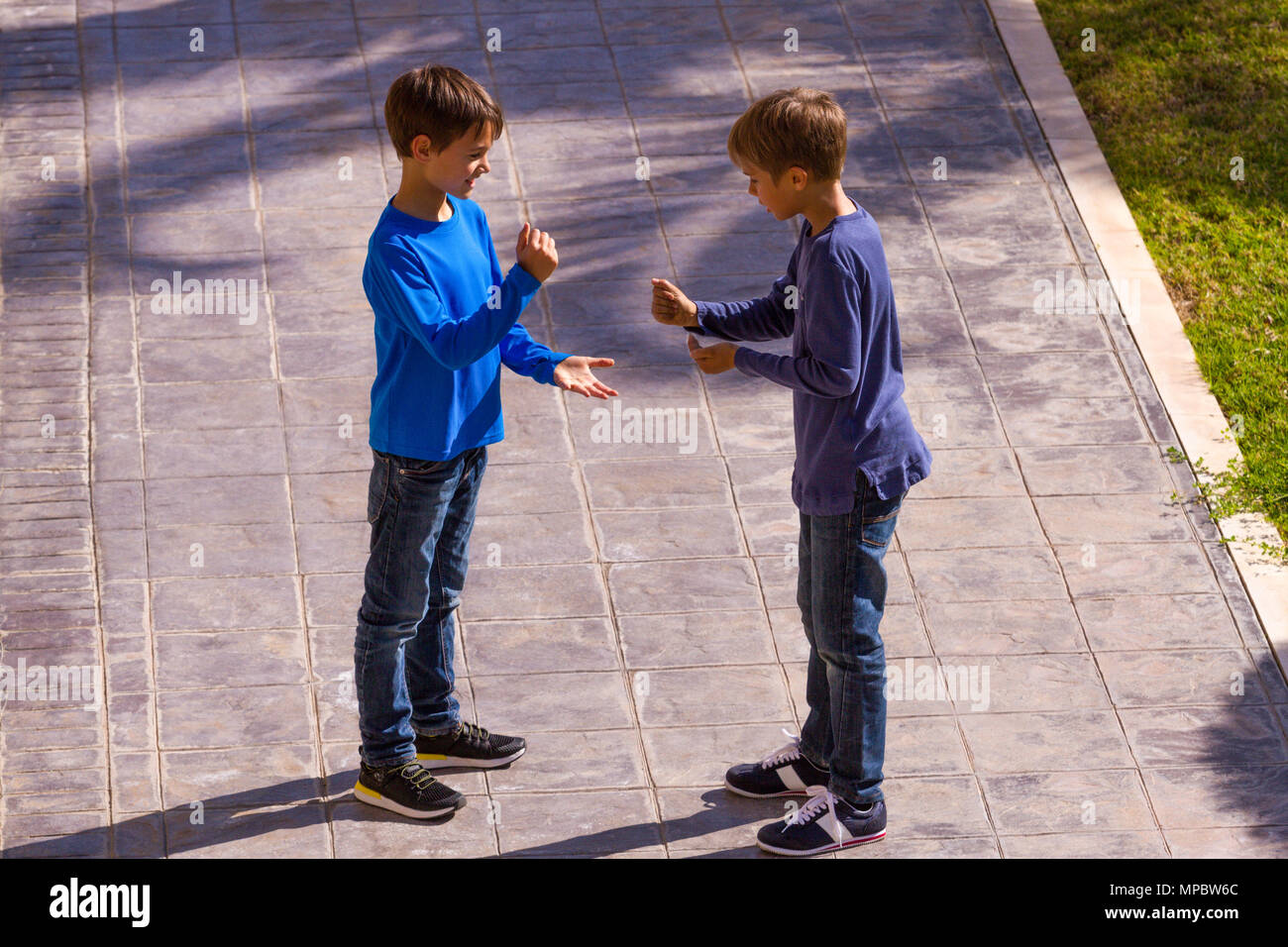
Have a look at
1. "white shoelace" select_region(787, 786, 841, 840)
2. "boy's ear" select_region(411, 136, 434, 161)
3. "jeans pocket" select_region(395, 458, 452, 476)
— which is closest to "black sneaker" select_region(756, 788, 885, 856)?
"white shoelace" select_region(787, 786, 841, 840)

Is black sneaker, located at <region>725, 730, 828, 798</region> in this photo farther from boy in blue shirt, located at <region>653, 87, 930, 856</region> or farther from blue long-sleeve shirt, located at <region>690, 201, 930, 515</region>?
blue long-sleeve shirt, located at <region>690, 201, 930, 515</region>

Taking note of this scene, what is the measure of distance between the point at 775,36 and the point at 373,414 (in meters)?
5.56

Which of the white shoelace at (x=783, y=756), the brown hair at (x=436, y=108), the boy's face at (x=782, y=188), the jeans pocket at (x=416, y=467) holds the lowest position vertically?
the white shoelace at (x=783, y=756)

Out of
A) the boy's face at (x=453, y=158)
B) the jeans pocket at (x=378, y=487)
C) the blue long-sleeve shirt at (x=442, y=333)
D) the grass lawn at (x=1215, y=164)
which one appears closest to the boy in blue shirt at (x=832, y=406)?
the blue long-sleeve shirt at (x=442, y=333)

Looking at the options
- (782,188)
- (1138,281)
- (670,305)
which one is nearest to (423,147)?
(670,305)

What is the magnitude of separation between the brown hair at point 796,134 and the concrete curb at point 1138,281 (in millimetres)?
2634

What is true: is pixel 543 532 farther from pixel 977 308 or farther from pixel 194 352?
pixel 977 308

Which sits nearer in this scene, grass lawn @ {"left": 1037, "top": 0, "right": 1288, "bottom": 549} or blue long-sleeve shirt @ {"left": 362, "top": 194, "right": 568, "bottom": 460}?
blue long-sleeve shirt @ {"left": 362, "top": 194, "right": 568, "bottom": 460}

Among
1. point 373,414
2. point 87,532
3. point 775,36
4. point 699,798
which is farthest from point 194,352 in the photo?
point 775,36

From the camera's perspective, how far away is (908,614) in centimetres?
559

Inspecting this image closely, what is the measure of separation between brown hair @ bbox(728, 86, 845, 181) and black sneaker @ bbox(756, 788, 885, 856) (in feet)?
5.89

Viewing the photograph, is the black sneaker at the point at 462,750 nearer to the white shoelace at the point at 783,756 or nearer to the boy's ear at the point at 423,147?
the white shoelace at the point at 783,756

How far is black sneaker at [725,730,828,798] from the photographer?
4.82 metres

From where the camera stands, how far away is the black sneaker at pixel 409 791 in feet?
15.3
